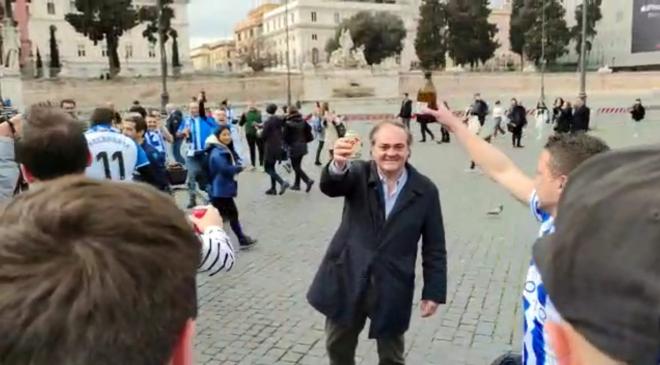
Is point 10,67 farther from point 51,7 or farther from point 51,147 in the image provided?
point 51,7

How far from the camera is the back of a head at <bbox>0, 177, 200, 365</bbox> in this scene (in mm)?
954

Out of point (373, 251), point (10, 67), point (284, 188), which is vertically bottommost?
point (284, 188)

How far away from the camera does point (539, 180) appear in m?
2.75

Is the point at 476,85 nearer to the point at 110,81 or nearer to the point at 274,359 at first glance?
the point at 110,81

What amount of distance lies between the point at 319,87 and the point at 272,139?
53.4 meters

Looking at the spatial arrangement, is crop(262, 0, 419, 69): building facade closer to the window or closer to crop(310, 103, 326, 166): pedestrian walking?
the window

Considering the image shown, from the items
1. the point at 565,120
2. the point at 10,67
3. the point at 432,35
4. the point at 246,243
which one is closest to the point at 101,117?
the point at 246,243

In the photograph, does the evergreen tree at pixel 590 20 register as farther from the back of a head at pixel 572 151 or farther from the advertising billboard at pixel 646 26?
the back of a head at pixel 572 151

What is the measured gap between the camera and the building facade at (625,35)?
57.8 metres

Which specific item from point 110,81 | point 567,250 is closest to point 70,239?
point 567,250

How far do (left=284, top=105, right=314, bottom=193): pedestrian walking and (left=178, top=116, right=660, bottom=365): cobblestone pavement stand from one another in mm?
1364

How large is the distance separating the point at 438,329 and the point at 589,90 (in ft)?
213

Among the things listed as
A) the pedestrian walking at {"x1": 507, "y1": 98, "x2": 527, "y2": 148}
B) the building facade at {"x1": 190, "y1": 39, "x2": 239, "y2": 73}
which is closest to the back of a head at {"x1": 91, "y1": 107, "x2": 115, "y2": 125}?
the pedestrian walking at {"x1": 507, "y1": 98, "x2": 527, "y2": 148}

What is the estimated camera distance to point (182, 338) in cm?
114
